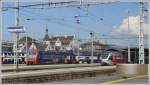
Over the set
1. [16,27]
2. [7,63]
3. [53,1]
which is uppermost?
[53,1]

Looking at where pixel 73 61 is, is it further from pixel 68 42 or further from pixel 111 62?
pixel 111 62

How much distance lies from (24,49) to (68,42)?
597cm

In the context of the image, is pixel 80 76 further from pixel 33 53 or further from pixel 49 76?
pixel 33 53

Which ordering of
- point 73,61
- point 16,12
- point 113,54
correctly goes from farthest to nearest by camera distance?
point 73,61, point 113,54, point 16,12

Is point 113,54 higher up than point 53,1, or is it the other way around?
point 53,1

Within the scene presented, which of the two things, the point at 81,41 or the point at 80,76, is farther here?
the point at 81,41

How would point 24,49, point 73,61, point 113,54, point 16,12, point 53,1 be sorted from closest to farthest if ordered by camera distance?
point 53,1
point 16,12
point 113,54
point 24,49
point 73,61

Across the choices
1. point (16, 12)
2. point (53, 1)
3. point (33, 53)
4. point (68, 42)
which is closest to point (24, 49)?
point (33, 53)

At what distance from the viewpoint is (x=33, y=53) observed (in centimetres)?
4194

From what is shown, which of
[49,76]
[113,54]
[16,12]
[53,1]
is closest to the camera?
[49,76]

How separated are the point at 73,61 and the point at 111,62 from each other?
A: 680 cm

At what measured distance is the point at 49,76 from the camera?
1705 cm

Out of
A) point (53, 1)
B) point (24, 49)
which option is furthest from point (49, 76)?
point (24, 49)

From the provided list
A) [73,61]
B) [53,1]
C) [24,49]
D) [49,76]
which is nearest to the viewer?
[49,76]
